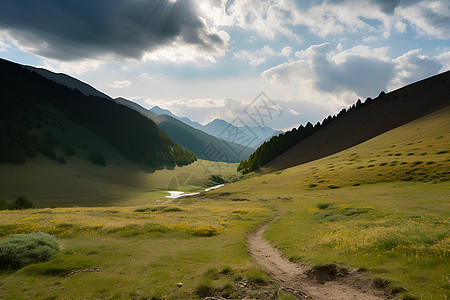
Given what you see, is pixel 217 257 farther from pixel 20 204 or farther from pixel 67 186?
pixel 67 186

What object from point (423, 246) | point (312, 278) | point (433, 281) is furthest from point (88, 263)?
point (423, 246)

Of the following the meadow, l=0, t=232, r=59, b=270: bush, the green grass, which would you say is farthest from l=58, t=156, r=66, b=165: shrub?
l=0, t=232, r=59, b=270: bush

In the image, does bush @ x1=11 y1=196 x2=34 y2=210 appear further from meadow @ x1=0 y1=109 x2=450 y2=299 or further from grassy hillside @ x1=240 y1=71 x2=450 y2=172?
grassy hillside @ x1=240 y1=71 x2=450 y2=172

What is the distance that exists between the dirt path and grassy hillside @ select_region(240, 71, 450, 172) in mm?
134444

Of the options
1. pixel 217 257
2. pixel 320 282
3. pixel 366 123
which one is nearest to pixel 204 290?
pixel 217 257

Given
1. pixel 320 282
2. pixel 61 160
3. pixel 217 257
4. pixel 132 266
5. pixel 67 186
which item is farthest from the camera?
pixel 61 160

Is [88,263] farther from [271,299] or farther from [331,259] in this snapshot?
[331,259]

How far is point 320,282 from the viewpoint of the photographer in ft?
45.6

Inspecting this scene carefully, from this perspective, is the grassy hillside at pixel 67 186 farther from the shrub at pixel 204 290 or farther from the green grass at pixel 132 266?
the shrub at pixel 204 290

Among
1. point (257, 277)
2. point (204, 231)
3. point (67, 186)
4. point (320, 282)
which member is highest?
point (257, 277)

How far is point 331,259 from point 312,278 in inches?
101

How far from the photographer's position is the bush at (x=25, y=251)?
14.4 m

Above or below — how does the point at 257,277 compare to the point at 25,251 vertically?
below

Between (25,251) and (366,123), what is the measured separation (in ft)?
610
